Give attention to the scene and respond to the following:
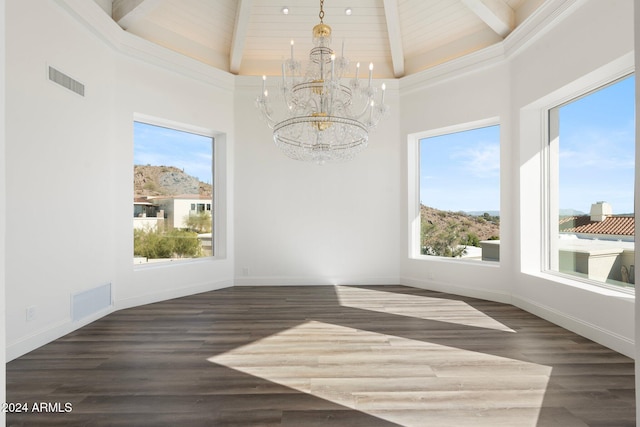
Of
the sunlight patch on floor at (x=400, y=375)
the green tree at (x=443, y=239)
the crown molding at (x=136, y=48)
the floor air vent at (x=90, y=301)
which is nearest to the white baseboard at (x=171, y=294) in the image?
the floor air vent at (x=90, y=301)

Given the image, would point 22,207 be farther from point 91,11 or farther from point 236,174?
point 236,174

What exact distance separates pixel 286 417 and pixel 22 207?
9.48 feet

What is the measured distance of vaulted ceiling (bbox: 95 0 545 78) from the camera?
4.65 m

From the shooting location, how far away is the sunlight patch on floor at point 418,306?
376cm

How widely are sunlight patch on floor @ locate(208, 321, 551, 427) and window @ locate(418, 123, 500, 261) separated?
8.26 ft

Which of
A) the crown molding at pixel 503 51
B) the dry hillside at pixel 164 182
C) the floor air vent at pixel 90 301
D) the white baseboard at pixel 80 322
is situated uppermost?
the crown molding at pixel 503 51

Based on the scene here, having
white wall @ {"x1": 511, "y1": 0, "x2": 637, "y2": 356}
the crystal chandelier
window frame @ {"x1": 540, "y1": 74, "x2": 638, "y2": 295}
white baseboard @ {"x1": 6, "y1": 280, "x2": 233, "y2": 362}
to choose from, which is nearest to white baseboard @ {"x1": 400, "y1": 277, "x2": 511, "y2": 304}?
white wall @ {"x1": 511, "y1": 0, "x2": 637, "y2": 356}

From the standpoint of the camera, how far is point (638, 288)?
114 cm

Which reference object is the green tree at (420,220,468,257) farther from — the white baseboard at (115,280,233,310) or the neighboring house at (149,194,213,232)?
the neighboring house at (149,194,213,232)

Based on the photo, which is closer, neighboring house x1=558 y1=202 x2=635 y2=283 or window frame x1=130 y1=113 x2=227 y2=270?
neighboring house x1=558 y1=202 x2=635 y2=283

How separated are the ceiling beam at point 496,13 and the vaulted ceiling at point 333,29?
0.04ft

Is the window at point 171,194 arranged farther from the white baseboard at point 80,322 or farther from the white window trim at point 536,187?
the white window trim at point 536,187

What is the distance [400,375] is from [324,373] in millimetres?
572

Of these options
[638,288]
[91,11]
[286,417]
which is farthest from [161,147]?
[638,288]
